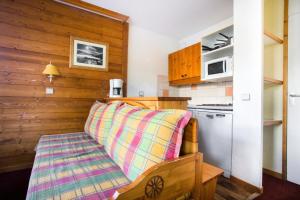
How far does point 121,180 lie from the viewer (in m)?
0.90

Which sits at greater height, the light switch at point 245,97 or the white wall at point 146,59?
the white wall at point 146,59

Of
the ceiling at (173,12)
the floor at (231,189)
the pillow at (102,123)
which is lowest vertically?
the floor at (231,189)

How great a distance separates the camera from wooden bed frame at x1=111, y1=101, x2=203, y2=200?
695 mm

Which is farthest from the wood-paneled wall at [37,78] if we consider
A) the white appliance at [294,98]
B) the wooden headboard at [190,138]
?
the white appliance at [294,98]

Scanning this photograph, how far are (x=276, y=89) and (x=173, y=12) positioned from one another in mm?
1938

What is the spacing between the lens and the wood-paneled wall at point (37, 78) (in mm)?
2100

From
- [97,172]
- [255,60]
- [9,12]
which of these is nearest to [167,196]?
[97,172]

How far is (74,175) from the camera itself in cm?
95

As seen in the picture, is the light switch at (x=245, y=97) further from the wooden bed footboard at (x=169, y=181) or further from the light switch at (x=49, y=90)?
the light switch at (x=49, y=90)

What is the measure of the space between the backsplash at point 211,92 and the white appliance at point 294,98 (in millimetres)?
863

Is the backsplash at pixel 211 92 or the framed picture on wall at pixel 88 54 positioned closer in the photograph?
the framed picture on wall at pixel 88 54

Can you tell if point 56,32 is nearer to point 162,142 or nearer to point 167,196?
point 162,142

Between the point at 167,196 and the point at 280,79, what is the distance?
2.18 metres

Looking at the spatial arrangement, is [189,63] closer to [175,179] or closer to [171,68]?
[171,68]
